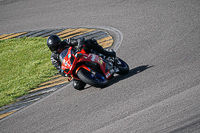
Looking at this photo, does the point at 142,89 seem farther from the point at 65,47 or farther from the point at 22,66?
the point at 22,66

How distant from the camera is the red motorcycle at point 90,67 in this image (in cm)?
737

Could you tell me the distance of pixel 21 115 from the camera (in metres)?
7.71

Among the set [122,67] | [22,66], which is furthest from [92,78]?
[22,66]

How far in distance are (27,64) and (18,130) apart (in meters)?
4.92

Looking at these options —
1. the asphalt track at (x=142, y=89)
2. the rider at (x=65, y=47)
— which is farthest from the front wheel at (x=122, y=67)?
the rider at (x=65, y=47)

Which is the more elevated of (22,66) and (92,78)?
A: (22,66)

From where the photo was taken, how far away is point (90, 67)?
772 cm

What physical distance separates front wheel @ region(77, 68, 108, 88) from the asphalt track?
21 centimetres

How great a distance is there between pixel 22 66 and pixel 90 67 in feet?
15.1

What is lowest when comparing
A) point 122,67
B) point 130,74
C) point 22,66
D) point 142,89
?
point 142,89

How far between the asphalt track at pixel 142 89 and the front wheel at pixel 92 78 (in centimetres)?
21

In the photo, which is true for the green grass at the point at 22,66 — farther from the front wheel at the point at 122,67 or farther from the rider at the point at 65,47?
the front wheel at the point at 122,67

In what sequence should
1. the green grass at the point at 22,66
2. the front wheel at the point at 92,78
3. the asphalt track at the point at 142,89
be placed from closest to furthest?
the asphalt track at the point at 142,89
the front wheel at the point at 92,78
the green grass at the point at 22,66

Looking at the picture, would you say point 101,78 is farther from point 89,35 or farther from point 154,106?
point 89,35
